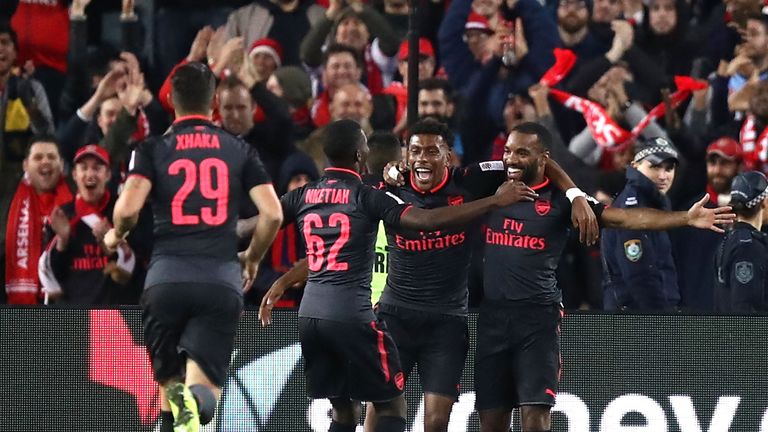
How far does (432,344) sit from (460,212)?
1211mm

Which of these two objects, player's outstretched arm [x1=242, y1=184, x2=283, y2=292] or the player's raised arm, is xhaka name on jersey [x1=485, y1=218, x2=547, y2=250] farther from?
player's outstretched arm [x1=242, y1=184, x2=283, y2=292]

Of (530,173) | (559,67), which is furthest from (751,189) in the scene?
(559,67)

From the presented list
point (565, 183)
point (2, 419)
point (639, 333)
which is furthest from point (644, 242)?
point (2, 419)

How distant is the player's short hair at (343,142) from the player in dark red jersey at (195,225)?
0.71m

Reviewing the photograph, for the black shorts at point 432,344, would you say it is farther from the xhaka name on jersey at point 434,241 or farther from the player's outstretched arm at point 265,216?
the player's outstretched arm at point 265,216

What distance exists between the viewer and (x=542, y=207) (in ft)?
28.2

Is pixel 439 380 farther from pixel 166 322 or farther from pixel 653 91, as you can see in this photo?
pixel 653 91

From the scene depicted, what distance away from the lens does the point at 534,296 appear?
850 cm

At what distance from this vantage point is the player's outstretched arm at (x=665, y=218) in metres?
7.81

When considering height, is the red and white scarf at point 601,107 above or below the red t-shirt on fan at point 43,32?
below

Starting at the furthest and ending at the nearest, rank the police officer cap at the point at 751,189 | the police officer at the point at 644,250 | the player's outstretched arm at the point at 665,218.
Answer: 1. the police officer at the point at 644,250
2. the police officer cap at the point at 751,189
3. the player's outstretched arm at the point at 665,218

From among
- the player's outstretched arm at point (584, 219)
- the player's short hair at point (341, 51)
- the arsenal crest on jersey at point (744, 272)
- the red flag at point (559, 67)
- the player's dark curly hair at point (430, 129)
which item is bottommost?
the arsenal crest on jersey at point (744, 272)

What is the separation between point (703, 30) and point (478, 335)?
5309mm

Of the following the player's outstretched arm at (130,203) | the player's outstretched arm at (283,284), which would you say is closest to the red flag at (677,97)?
the player's outstretched arm at (283,284)
